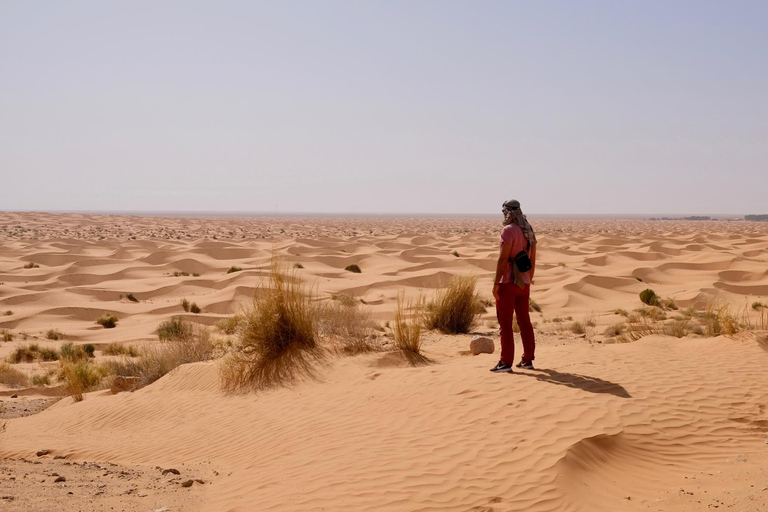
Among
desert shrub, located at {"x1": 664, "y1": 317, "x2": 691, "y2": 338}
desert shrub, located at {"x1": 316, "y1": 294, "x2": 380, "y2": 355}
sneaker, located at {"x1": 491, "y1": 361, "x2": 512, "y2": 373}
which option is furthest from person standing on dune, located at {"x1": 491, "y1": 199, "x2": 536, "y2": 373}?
desert shrub, located at {"x1": 664, "y1": 317, "x2": 691, "y2": 338}

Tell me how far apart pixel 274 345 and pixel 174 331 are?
13.7ft

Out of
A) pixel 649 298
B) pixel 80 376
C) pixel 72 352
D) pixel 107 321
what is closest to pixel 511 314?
pixel 80 376

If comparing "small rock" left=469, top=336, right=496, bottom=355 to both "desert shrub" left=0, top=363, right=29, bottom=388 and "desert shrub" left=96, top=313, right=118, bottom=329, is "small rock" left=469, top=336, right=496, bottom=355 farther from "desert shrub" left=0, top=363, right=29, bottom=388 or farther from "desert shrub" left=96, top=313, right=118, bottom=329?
"desert shrub" left=96, top=313, right=118, bottom=329

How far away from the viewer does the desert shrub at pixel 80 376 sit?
9.20 metres

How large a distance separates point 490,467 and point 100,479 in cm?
288

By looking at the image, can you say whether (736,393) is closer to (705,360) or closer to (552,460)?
(705,360)

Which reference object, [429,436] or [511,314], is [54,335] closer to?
[511,314]

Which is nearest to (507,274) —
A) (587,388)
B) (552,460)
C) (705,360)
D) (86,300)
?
(587,388)

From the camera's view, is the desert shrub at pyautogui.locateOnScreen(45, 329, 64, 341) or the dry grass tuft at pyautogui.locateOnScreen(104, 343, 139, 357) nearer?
the dry grass tuft at pyautogui.locateOnScreen(104, 343, 139, 357)

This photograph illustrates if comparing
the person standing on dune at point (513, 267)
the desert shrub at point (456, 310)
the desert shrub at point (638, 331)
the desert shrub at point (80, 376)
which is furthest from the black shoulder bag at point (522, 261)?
the desert shrub at point (80, 376)

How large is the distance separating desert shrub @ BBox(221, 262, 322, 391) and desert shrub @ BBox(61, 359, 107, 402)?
2013 millimetres

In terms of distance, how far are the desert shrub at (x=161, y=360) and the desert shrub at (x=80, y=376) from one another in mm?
219

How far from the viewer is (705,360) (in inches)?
324

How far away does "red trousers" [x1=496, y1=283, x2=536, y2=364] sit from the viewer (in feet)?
23.5
